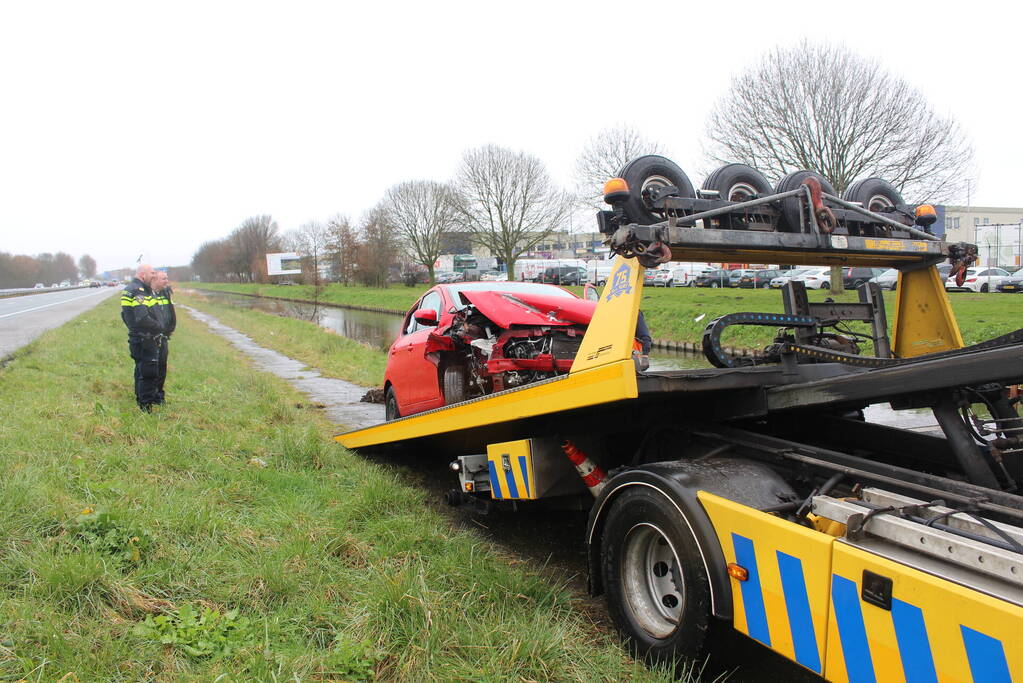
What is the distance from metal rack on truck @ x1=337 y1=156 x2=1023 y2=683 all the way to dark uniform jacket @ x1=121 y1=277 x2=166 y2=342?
14.9ft

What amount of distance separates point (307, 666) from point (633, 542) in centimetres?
141

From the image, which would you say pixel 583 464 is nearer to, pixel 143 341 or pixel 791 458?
pixel 791 458

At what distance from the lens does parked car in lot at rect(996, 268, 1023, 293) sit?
26.8 m

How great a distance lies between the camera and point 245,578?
364cm

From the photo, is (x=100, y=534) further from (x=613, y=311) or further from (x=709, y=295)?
(x=709, y=295)

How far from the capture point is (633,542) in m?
3.19

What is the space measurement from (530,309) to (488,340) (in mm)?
402

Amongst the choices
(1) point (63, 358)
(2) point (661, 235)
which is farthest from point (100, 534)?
(1) point (63, 358)

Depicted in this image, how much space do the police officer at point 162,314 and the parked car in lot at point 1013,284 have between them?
28194 mm

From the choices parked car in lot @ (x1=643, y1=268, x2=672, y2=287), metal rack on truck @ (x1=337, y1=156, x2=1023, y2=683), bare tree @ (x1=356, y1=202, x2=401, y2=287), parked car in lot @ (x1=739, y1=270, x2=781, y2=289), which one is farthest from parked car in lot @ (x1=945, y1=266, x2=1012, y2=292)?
bare tree @ (x1=356, y1=202, x2=401, y2=287)

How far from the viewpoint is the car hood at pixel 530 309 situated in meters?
5.50

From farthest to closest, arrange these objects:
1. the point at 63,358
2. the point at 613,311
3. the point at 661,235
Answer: the point at 63,358 < the point at 613,311 < the point at 661,235

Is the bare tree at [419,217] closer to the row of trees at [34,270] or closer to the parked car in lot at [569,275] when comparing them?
the parked car in lot at [569,275]

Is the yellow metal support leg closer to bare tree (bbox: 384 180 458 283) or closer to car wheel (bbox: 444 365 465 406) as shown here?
car wheel (bbox: 444 365 465 406)
